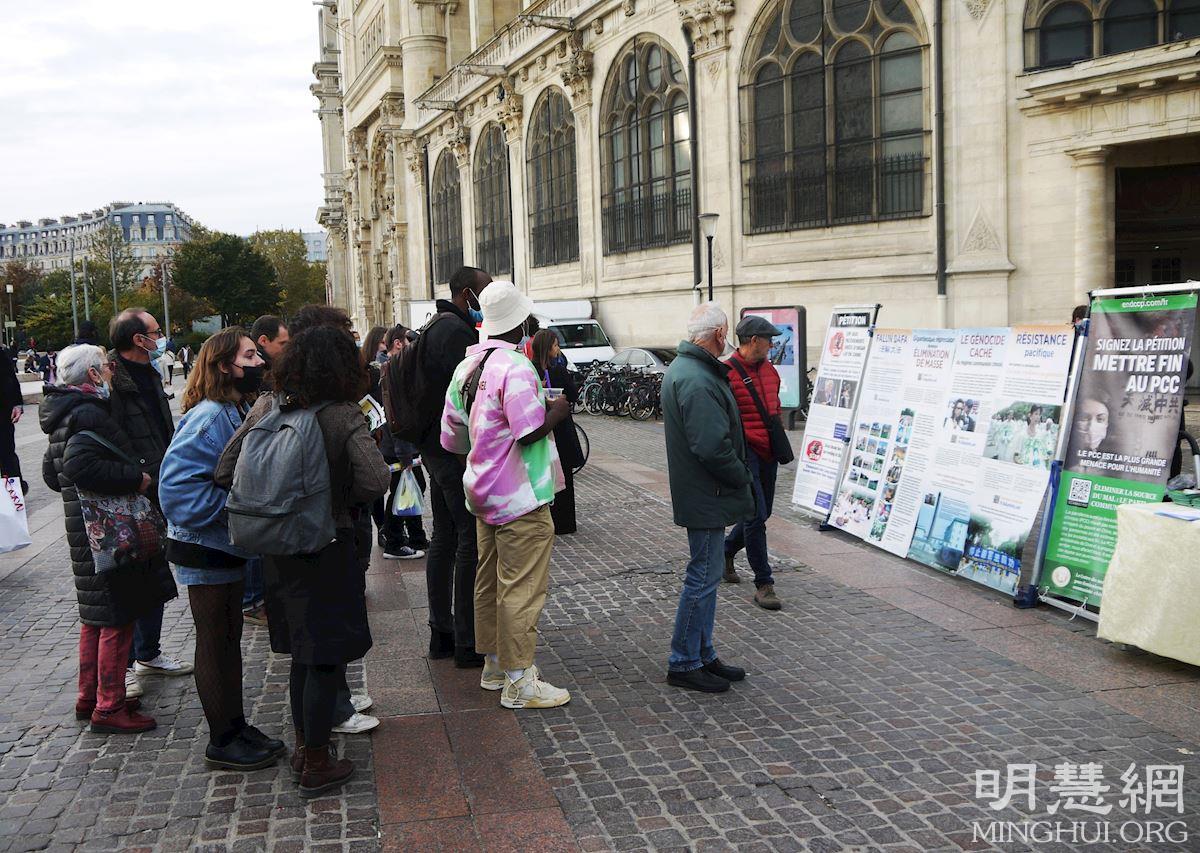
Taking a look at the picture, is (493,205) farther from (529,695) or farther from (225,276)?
(225,276)

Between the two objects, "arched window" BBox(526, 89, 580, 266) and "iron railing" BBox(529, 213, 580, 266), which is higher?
"arched window" BBox(526, 89, 580, 266)

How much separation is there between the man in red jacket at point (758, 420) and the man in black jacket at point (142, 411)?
3.38 metres

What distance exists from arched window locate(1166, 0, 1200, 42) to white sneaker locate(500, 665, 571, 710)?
19106mm

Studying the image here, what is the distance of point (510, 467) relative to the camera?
16.7ft

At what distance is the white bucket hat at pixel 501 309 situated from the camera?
516cm

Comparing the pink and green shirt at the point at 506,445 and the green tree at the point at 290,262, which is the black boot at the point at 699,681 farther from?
the green tree at the point at 290,262

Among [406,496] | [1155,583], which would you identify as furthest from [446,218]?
[1155,583]

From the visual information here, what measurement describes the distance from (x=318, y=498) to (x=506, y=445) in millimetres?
1156

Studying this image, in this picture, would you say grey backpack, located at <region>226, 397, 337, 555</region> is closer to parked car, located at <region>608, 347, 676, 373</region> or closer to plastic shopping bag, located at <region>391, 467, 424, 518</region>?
plastic shopping bag, located at <region>391, 467, 424, 518</region>

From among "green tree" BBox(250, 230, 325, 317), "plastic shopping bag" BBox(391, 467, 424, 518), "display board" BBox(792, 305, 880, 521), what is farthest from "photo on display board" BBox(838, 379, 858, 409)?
"green tree" BBox(250, 230, 325, 317)

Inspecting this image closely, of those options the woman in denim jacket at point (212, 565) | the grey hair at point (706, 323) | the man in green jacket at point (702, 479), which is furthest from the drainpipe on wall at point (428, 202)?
the woman in denim jacket at point (212, 565)

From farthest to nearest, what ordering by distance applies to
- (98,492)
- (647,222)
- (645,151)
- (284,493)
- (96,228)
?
(96,228) → (647,222) → (645,151) → (98,492) → (284,493)

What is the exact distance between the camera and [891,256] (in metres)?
22.7

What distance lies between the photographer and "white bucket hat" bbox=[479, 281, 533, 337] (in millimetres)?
5164
